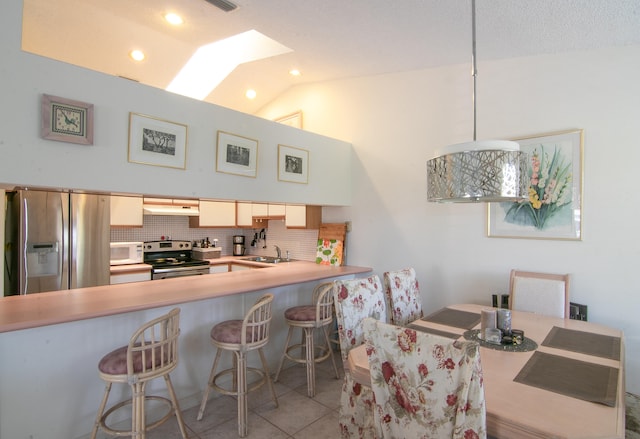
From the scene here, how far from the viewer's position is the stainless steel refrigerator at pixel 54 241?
3.05 metres

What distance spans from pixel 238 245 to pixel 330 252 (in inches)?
78.7

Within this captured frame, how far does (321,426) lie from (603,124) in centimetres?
291

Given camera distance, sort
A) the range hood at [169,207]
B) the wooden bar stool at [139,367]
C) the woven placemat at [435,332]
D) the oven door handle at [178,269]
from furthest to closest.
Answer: the range hood at [169,207]
the oven door handle at [178,269]
the woven placemat at [435,332]
the wooden bar stool at [139,367]

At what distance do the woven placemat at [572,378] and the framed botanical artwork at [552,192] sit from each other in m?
1.31

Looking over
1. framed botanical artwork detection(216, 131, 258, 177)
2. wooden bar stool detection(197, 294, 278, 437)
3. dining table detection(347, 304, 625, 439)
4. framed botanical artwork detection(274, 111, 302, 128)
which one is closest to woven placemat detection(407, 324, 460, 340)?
dining table detection(347, 304, 625, 439)

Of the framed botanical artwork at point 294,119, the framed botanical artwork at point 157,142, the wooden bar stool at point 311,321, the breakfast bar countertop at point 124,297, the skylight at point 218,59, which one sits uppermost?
the skylight at point 218,59

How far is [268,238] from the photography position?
5.00 m

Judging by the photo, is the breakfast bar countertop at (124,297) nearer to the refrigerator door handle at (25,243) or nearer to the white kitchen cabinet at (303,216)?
the white kitchen cabinet at (303,216)

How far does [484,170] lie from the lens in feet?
4.71

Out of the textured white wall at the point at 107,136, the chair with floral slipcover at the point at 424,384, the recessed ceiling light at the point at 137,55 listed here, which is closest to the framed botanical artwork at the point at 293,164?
the textured white wall at the point at 107,136

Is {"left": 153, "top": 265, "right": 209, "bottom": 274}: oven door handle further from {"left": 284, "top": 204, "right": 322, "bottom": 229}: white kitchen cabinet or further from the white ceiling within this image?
the white ceiling

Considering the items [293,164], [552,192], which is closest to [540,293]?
[552,192]

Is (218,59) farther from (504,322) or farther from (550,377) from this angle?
(550,377)

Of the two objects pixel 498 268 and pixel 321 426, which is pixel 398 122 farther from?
pixel 321 426
